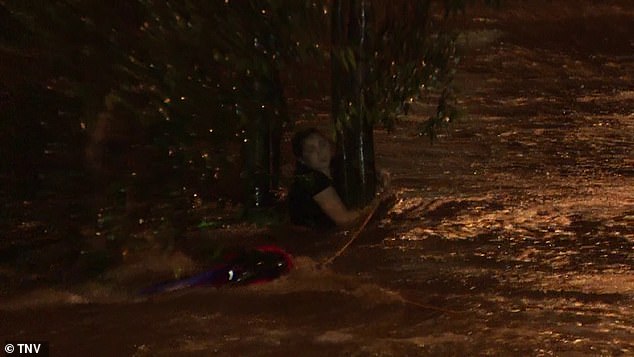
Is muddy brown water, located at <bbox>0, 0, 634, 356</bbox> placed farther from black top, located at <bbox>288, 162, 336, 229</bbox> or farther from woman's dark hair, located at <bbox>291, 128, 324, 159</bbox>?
woman's dark hair, located at <bbox>291, 128, 324, 159</bbox>

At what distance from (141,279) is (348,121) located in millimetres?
1764

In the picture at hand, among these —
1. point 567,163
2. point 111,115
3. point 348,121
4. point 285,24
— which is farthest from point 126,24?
point 567,163

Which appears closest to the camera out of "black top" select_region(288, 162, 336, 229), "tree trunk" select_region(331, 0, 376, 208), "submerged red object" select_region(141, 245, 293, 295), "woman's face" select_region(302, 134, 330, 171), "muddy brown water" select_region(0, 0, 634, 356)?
"muddy brown water" select_region(0, 0, 634, 356)

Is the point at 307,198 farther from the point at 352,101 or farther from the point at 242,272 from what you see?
the point at 242,272

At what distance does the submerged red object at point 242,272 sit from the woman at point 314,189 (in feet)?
2.44

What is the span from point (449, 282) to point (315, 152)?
1.46m

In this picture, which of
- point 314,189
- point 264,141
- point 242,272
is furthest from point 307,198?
point 242,272

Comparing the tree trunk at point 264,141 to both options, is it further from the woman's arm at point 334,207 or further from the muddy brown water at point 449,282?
the muddy brown water at point 449,282

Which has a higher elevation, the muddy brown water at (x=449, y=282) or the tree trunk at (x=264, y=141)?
the tree trunk at (x=264, y=141)

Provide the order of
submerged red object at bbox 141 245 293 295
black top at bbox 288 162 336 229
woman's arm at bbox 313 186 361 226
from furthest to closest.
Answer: woman's arm at bbox 313 186 361 226 → black top at bbox 288 162 336 229 → submerged red object at bbox 141 245 293 295

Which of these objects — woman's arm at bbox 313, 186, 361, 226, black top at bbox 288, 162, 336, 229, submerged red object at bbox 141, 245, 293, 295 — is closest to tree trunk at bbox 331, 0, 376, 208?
woman's arm at bbox 313, 186, 361, 226

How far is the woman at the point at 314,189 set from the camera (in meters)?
7.13

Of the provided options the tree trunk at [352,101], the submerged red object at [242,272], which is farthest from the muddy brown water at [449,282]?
the tree trunk at [352,101]

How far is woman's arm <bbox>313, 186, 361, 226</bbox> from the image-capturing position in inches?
287
